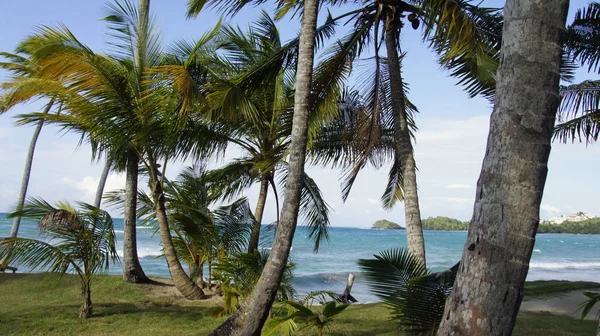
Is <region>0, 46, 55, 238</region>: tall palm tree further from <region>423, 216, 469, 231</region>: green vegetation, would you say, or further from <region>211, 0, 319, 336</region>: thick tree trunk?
<region>423, 216, 469, 231</region>: green vegetation

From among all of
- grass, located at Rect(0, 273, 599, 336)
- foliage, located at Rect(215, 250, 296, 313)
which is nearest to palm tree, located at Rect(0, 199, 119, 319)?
grass, located at Rect(0, 273, 599, 336)

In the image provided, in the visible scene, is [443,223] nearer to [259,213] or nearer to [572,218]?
[572,218]

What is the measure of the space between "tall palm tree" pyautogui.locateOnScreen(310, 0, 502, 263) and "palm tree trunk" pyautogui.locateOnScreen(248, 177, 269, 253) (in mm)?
1695

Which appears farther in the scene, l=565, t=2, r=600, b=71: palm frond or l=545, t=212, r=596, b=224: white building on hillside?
l=545, t=212, r=596, b=224: white building on hillside

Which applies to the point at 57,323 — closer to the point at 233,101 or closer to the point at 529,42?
the point at 233,101

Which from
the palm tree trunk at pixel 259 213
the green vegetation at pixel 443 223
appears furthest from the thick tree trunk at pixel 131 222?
the green vegetation at pixel 443 223

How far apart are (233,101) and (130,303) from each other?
473cm

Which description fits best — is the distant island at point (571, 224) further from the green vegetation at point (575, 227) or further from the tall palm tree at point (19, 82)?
the tall palm tree at point (19, 82)

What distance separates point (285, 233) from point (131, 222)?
20.5ft

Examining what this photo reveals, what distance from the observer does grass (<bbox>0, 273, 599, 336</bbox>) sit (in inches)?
316

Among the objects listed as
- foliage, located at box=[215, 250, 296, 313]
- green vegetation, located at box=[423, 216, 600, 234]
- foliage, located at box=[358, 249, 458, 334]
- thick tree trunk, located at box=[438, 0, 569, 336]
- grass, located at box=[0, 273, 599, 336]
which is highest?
green vegetation, located at box=[423, 216, 600, 234]

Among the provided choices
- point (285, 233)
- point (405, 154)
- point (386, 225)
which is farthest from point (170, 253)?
point (386, 225)

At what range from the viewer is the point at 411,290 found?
14.5 ft

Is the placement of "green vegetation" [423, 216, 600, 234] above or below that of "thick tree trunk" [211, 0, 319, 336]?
above
